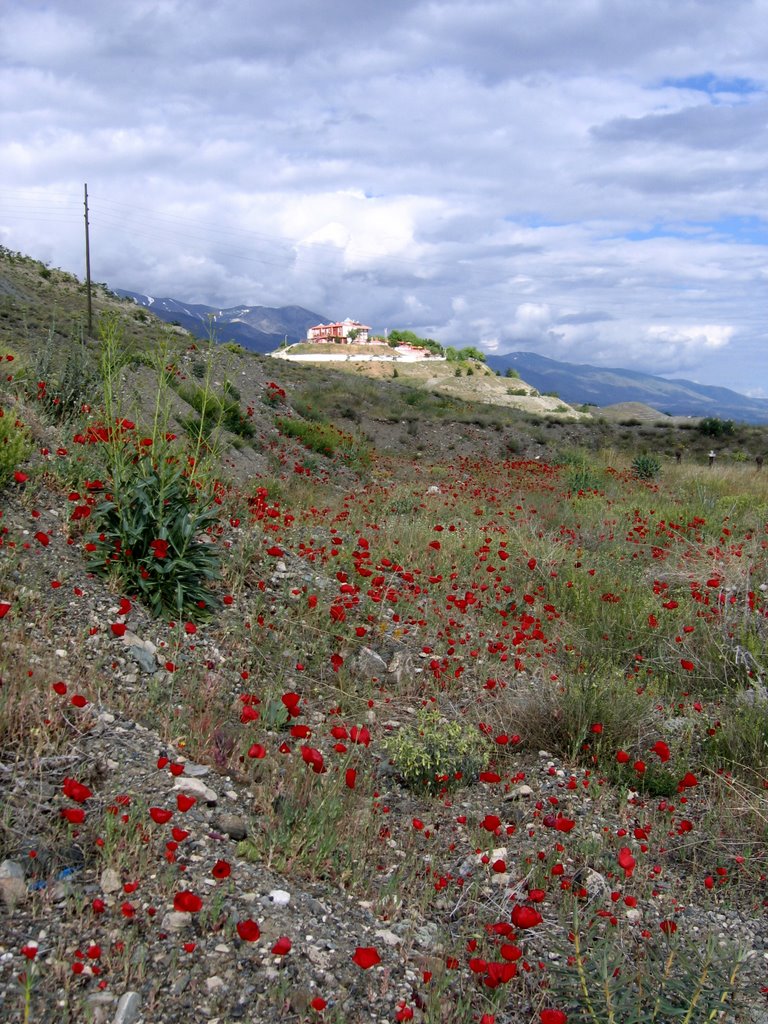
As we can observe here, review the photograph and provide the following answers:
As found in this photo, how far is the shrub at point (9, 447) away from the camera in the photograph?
5.08 m

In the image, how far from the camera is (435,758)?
3.68 meters

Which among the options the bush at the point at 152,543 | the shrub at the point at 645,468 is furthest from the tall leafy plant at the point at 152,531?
the shrub at the point at 645,468

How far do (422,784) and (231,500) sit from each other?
395 cm

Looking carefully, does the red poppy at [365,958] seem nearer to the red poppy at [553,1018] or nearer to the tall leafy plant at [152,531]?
the red poppy at [553,1018]

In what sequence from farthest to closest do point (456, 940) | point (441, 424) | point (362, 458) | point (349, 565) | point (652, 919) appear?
point (441, 424)
point (362, 458)
point (349, 565)
point (652, 919)
point (456, 940)

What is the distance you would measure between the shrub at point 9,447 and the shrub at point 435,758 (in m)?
3.25

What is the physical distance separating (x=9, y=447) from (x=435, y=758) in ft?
11.6

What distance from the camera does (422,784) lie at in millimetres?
3670

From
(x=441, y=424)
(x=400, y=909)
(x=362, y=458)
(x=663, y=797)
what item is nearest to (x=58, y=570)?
(x=400, y=909)

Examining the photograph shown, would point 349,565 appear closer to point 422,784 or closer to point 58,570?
point 58,570

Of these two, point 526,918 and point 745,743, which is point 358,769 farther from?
point 745,743

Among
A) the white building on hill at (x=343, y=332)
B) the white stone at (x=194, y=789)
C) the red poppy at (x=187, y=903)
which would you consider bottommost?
the white stone at (x=194, y=789)

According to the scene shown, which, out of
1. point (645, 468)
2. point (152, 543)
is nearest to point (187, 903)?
point (152, 543)

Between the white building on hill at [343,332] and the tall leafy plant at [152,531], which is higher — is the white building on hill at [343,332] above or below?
above
